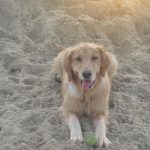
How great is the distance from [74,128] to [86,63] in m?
0.72

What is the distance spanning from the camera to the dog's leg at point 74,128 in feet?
15.8

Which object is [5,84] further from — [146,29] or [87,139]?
[146,29]

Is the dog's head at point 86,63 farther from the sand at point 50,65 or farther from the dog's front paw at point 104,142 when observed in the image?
the dog's front paw at point 104,142

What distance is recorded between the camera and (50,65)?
6586 millimetres

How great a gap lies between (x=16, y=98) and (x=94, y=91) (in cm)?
105

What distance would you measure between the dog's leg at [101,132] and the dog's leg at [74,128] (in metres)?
0.19

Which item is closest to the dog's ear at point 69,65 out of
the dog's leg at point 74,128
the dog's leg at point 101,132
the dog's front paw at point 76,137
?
the dog's leg at point 74,128

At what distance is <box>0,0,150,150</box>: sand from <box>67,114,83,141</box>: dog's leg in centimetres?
7

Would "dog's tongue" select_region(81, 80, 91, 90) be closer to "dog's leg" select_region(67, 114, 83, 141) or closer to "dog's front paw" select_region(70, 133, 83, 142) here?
"dog's leg" select_region(67, 114, 83, 141)

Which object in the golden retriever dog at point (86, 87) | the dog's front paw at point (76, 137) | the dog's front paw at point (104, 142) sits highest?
the golden retriever dog at point (86, 87)

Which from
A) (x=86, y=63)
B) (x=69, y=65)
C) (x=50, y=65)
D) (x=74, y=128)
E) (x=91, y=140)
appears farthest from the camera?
(x=50, y=65)

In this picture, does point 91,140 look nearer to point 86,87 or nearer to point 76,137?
point 76,137

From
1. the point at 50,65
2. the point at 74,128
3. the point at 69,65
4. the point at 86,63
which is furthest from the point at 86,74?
the point at 50,65

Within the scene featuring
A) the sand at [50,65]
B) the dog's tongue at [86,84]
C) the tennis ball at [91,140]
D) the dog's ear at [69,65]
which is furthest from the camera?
the dog's ear at [69,65]
